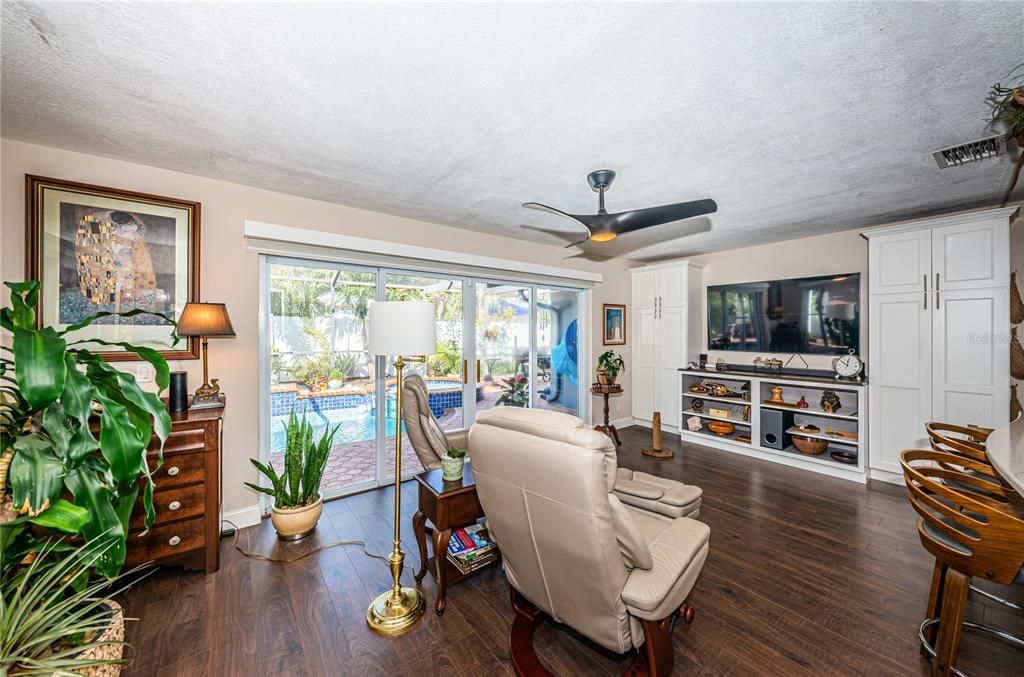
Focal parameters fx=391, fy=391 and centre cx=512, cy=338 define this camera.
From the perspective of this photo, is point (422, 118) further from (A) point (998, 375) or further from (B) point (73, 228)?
(A) point (998, 375)

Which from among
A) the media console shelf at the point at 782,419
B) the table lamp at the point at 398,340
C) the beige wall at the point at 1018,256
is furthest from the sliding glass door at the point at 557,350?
the beige wall at the point at 1018,256

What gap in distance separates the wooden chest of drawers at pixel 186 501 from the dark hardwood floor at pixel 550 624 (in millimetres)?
187

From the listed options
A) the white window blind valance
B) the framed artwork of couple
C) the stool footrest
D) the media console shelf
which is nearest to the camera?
the stool footrest

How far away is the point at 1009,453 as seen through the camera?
1.75m

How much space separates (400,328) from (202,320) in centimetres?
150

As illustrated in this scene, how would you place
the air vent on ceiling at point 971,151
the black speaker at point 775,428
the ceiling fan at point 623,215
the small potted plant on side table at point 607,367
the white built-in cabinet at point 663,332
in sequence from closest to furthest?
1. the air vent on ceiling at point 971,151
2. the ceiling fan at point 623,215
3. the black speaker at point 775,428
4. the small potted plant on side table at point 607,367
5. the white built-in cabinet at point 663,332

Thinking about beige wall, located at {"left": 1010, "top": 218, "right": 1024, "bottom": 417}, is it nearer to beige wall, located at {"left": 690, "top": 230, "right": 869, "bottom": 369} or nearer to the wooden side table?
beige wall, located at {"left": 690, "top": 230, "right": 869, "bottom": 369}

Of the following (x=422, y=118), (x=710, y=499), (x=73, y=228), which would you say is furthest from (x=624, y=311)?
(x=73, y=228)

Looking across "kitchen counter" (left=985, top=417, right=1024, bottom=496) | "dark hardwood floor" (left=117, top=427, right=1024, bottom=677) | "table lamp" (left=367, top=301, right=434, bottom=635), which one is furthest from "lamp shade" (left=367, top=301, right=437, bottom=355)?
"kitchen counter" (left=985, top=417, right=1024, bottom=496)

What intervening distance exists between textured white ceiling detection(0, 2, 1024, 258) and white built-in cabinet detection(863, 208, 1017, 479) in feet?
1.82

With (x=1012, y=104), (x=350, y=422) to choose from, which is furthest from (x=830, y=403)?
(x=350, y=422)

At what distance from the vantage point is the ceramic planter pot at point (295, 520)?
262cm

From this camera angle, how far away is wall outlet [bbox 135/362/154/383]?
2570mm

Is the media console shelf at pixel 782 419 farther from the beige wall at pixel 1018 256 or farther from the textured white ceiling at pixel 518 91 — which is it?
the textured white ceiling at pixel 518 91
